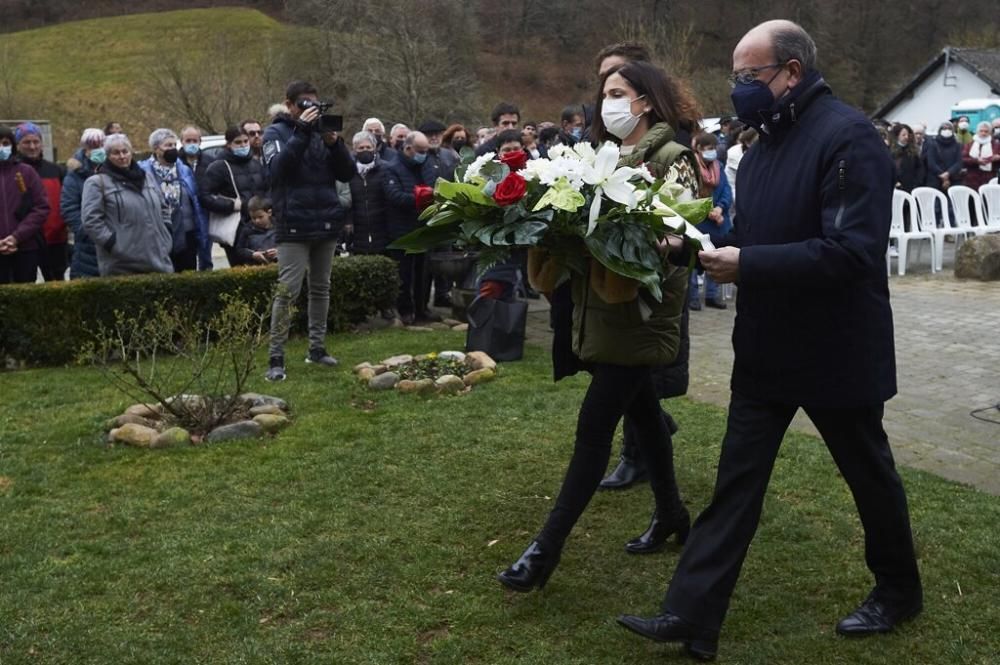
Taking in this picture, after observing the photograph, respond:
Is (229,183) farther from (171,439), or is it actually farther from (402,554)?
(402,554)

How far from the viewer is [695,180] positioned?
419cm

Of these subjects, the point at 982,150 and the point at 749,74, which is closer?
the point at 749,74

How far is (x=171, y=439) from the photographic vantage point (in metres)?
5.98

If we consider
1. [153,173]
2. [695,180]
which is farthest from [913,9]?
[695,180]

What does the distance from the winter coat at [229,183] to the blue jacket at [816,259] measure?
7.47 m

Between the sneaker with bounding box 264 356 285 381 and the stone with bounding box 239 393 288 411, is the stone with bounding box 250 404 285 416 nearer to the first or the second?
the stone with bounding box 239 393 288 411

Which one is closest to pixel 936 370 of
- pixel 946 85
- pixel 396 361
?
pixel 396 361

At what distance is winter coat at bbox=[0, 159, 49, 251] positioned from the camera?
929cm

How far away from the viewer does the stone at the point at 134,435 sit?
6.00 m

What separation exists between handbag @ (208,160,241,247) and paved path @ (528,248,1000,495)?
318 centimetres

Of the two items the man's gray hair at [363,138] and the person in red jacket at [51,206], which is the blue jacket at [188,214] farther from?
the man's gray hair at [363,138]

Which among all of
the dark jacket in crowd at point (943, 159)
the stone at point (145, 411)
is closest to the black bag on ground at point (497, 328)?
the stone at point (145, 411)

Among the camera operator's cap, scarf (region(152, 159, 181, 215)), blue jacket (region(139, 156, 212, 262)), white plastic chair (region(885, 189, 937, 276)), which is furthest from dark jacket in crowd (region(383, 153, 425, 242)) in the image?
white plastic chair (region(885, 189, 937, 276))

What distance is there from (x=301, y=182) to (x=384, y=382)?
63.2 inches
